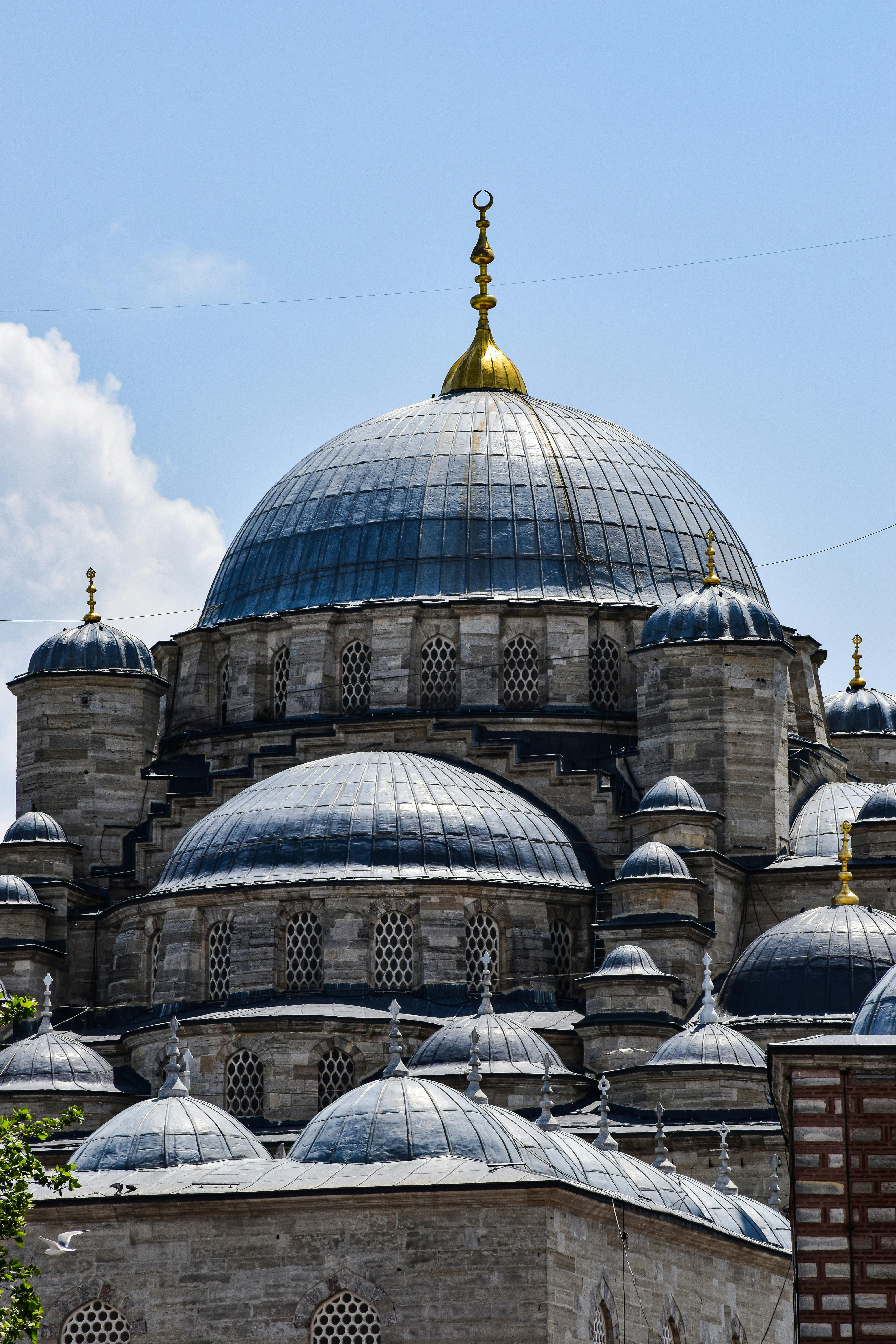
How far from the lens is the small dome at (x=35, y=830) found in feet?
212

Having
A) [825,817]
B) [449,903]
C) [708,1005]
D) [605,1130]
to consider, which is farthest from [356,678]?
[605,1130]

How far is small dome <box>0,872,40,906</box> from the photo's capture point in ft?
204

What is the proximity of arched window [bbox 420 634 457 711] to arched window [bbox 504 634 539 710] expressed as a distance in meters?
1.02

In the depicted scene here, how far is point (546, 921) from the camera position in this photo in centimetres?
5950

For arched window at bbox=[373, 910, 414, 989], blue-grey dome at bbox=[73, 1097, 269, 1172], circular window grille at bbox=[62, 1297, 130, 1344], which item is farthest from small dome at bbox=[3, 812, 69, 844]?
circular window grille at bbox=[62, 1297, 130, 1344]

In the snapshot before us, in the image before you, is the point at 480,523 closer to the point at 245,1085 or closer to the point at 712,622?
the point at 712,622

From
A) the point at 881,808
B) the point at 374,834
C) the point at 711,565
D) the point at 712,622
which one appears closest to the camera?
the point at 374,834

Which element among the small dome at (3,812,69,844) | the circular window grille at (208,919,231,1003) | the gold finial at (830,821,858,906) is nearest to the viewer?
the gold finial at (830,821,858,906)

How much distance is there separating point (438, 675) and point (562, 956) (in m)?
8.38

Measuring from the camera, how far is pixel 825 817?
63469mm

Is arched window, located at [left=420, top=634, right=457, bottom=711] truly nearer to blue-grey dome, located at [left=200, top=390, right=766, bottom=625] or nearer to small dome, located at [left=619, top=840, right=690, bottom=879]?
blue-grey dome, located at [left=200, top=390, right=766, bottom=625]

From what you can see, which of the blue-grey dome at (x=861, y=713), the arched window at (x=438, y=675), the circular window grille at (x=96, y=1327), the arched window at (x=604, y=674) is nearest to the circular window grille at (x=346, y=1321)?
the circular window grille at (x=96, y=1327)

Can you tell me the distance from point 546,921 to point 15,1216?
2508 centimetres

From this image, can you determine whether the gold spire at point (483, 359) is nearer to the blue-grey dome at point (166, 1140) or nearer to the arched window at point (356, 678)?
the arched window at point (356, 678)
